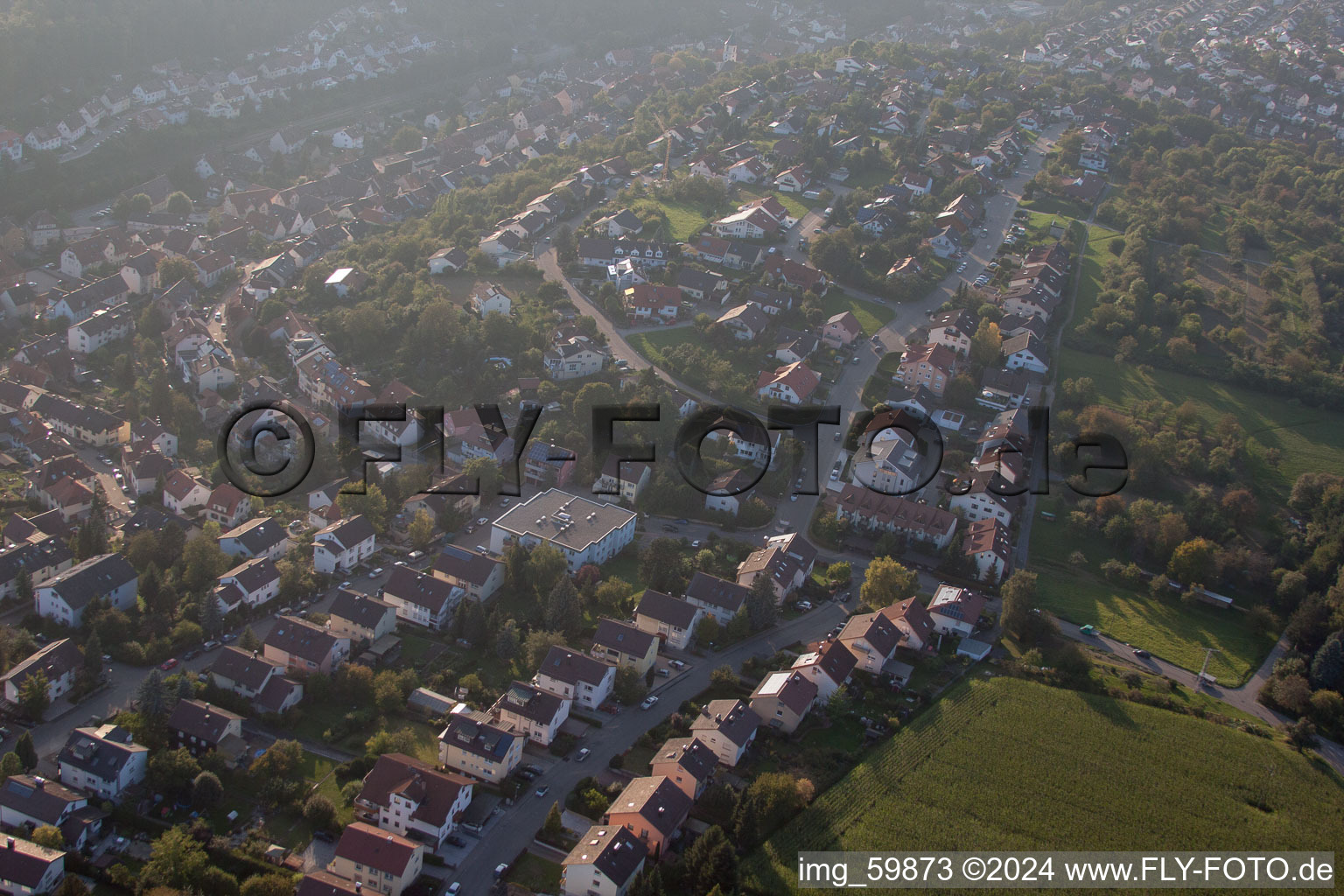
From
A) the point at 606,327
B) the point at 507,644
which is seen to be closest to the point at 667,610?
the point at 507,644

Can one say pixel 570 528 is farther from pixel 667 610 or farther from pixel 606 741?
pixel 606 741

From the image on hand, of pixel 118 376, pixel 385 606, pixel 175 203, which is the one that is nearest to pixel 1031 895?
pixel 385 606

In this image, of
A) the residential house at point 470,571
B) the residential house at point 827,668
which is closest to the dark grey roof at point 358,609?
the residential house at point 470,571

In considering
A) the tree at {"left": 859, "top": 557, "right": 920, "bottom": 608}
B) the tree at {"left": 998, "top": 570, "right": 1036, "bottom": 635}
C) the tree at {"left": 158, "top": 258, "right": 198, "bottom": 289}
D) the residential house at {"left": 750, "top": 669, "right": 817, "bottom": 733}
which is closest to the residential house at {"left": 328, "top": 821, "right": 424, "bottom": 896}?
the residential house at {"left": 750, "top": 669, "right": 817, "bottom": 733}

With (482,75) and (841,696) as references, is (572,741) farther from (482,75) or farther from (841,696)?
(482,75)

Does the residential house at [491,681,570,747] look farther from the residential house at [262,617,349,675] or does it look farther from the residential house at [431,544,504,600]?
the residential house at [431,544,504,600]
